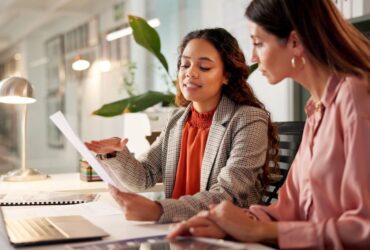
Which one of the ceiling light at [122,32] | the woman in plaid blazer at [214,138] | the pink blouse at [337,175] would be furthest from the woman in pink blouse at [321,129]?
the ceiling light at [122,32]

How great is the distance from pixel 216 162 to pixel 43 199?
20.2 inches

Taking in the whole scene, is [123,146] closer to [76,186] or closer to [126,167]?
[126,167]

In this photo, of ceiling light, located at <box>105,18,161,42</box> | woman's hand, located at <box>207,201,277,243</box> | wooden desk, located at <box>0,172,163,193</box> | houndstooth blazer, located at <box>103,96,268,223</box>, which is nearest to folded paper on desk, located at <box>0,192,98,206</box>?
houndstooth blazer, located at <box>103,96,268,223</box>

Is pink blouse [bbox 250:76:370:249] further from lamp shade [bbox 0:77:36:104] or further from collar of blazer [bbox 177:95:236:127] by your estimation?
lamp shade [bbox 0:77:36:104]

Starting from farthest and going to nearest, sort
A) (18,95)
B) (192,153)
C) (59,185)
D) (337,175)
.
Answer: (18,95)
(59,185)
(192,153)
(337,175)

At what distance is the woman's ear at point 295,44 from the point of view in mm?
1030

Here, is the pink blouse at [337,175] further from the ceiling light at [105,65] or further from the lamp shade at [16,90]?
the ceiling light at [105,65]

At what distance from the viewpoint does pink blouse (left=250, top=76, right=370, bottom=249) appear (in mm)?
905

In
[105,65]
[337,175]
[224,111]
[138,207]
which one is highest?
[105,65]

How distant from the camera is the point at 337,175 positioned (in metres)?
0.95

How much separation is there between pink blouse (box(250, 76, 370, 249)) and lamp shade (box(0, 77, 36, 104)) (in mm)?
1561

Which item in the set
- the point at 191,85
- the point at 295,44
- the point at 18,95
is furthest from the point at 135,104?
the point at 295,44

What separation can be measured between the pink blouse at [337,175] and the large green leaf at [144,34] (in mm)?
1605

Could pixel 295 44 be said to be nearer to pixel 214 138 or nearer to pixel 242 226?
pixel 242 226
